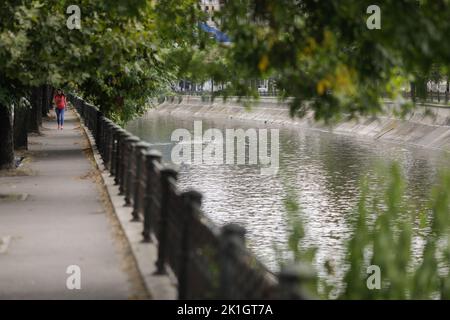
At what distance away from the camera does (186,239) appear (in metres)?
8.13

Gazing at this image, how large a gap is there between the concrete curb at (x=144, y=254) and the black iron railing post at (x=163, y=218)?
0.45ft

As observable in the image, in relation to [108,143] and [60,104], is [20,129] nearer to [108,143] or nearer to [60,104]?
[108,143]

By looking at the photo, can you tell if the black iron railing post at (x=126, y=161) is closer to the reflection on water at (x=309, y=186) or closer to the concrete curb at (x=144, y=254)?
the concrete curb at (x=144, y=254)

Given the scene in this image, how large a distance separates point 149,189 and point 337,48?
405cm

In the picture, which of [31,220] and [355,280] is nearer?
[355,280]

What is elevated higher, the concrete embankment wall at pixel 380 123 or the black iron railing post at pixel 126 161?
the black iron railing post at pixel 126 161

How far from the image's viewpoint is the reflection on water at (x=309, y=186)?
72.6 ft

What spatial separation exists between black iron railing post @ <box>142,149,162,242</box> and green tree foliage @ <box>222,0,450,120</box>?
2742mm

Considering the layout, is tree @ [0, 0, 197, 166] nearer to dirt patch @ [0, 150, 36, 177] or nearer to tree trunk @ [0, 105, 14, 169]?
dirt patch @ [0, 150, 36, 177]

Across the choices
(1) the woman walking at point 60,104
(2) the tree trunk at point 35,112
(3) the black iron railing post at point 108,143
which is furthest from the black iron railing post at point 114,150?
(1) the woman walking at point 60,104

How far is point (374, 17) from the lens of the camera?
847 cm

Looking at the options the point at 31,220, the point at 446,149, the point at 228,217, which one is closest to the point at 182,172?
the point at 228,217
